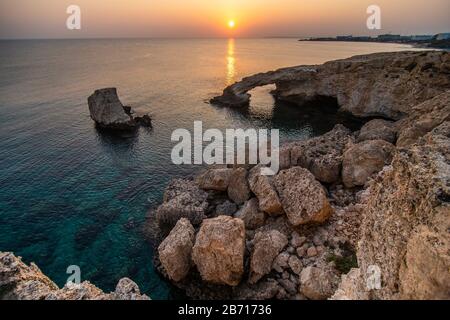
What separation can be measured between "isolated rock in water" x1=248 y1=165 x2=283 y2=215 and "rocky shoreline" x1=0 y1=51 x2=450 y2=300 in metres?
0.07

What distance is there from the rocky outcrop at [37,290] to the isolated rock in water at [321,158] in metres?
18.8

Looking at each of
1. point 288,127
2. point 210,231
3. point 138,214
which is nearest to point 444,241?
point 210,231

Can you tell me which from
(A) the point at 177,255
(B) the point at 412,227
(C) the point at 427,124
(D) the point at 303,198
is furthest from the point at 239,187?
(B) the point at 412,227

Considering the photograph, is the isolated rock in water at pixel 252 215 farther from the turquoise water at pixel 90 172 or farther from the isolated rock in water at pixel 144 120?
the isolated rock in water at pixel 144 120

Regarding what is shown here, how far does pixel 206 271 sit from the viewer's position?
1680 cm

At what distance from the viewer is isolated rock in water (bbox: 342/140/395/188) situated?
22.7 m

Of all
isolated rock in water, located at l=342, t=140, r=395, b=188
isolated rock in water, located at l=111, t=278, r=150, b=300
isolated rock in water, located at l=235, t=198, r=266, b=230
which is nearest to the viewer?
isolated rock in water, located at l=111, t=278, r=150, b=300

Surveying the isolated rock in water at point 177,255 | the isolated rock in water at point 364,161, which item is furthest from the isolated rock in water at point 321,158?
the isolated rock in water at point 177,255

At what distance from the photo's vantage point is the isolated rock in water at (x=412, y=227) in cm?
644

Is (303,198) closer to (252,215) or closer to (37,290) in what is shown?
(252,215)

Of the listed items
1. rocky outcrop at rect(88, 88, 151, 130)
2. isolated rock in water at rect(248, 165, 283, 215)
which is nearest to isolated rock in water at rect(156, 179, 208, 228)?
isolated rock in water at rect(248, 165, 283, 215)

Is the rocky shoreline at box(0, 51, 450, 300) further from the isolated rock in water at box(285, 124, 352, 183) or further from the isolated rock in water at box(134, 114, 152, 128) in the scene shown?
the isolated rock in water at box(134, 114, 152, 128)
